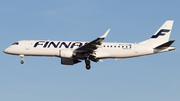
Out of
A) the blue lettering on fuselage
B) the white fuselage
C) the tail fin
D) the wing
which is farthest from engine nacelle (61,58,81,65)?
the tail fin

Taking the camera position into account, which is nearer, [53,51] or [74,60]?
[53,51]

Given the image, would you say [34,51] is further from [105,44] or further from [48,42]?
[105,44]

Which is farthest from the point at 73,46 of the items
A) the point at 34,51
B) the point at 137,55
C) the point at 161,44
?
the point at 161,44

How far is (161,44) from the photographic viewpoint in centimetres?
5159

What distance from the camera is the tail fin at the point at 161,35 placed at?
178 ft

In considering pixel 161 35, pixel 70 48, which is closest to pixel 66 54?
pixel 70 48

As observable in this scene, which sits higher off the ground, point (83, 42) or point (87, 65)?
point (83, 42)

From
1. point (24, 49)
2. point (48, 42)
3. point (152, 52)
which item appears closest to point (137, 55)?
point (152, 52)

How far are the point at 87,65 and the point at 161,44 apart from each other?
1152cm

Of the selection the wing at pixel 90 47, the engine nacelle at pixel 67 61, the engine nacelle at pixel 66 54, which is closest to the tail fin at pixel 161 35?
the wing at pixel 90 47

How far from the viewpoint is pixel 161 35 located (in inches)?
2163

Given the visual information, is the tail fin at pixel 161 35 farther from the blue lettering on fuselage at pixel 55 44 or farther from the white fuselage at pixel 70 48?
the blue lettering on fuselage at pixel 55 44

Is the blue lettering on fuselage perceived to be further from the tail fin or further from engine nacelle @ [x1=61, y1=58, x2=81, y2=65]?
the tail fin

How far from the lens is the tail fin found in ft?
178
